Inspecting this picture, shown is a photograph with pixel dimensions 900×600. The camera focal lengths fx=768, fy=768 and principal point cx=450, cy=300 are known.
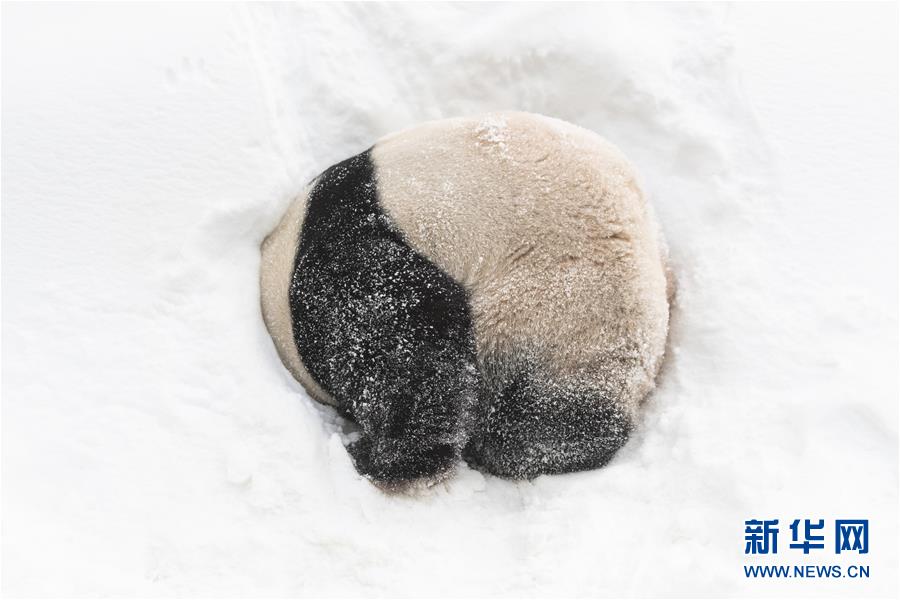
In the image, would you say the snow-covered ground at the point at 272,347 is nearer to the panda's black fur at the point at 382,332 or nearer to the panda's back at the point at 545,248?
the panda's black fur at the point at 382,332

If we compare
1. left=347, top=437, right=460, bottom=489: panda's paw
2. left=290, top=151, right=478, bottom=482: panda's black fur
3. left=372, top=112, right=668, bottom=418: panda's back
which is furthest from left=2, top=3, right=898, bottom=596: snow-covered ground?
left=372, top=112, right=668, bottom=418: panda's back

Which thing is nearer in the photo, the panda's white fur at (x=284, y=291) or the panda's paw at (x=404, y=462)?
the panda's paw at (x=404, y=462)

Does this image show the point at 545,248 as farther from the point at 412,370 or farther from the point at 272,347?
the point at 272,347

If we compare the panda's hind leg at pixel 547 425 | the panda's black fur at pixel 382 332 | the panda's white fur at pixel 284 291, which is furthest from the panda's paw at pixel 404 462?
the panda's white fur at pixel 284 291

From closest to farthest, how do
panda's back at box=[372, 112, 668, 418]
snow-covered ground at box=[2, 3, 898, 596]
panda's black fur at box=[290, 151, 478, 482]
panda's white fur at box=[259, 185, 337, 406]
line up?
snow-covered ground at box=[2, 3, 898, 596] → panda's back at box=[372, 112, 668, 418] → panda's black fur at box=[290, 151, 478, 482] → panda's white fur at box=[259, 185, 337, 406]

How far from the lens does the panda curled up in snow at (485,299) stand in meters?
2.73

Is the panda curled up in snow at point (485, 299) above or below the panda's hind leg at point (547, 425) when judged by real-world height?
above

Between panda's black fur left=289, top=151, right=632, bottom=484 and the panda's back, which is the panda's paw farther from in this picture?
the panda's back

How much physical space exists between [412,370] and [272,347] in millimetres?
657

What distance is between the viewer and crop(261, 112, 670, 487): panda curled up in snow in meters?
2.73

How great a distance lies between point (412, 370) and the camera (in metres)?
2.83

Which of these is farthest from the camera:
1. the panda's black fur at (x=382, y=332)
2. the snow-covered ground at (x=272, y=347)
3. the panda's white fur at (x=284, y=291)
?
the panda's white fur at (x=284, y=291)

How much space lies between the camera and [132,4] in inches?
138

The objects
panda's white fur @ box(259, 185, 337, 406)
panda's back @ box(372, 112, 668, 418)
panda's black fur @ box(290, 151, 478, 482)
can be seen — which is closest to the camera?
panda's back @ box(372, 112, 668, 418)
